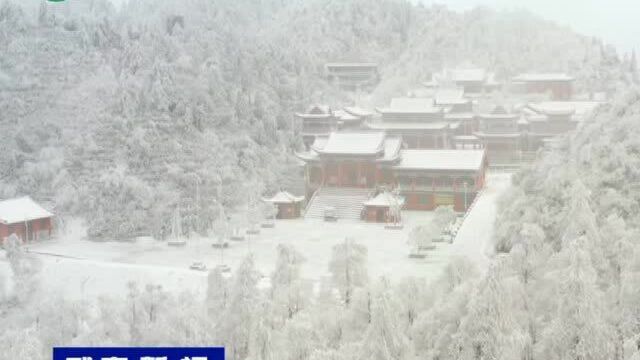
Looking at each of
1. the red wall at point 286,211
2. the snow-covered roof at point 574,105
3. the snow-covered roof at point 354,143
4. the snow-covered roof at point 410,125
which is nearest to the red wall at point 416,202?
the snow-covered roof at point 354,143

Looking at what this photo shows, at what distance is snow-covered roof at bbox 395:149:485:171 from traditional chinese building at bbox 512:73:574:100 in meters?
18.4

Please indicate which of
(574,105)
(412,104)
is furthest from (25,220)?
(574,105)

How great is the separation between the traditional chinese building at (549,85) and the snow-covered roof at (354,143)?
62.1 feet

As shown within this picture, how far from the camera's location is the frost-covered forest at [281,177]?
12141 millimetres

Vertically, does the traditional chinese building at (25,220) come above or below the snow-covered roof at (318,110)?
below

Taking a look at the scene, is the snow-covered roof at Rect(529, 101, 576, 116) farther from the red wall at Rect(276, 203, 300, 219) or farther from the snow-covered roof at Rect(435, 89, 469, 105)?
the red wall at Rect(276, 203, 300, 219)

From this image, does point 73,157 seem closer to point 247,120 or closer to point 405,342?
point 247,120

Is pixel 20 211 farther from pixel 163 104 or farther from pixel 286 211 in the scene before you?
pixel 286 211

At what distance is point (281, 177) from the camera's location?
117ft

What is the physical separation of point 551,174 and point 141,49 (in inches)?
1065

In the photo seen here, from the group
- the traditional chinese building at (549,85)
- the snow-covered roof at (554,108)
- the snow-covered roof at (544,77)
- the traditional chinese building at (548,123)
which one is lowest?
the traditional chinese building at (548,123)

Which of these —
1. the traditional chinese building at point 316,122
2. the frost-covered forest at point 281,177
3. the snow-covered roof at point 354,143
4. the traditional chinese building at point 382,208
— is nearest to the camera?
the frost-covered forest at point 281,177

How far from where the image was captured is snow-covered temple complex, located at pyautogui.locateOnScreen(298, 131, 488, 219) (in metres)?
33.0

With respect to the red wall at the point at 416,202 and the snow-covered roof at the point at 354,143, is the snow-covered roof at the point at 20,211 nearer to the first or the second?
the snow-covered roof at the point at 354,143
